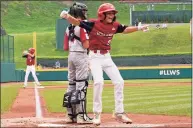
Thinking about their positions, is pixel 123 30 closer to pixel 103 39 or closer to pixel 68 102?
pixel 103 39

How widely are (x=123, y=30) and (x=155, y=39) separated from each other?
Answer: 1767 inches

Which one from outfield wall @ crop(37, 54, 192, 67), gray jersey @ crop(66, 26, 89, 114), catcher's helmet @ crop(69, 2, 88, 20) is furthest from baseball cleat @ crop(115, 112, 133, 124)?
outfield wall @ crop(37, 54, 192, 67)

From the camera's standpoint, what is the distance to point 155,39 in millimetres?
52750

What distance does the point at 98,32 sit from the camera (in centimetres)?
788

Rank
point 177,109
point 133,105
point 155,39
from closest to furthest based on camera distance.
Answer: point 177,109
point 133,105
point 155,39

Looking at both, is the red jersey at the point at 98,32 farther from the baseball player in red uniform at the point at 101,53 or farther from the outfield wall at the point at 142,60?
the outfield wall at the point at 142,60

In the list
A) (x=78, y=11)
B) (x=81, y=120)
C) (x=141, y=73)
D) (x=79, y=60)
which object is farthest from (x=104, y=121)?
(x=141, y=73)

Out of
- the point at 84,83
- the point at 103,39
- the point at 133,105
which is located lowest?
the point at 133,105

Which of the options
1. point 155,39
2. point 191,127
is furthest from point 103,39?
point 155,39

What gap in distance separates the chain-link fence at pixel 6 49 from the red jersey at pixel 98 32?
20316 millimetres

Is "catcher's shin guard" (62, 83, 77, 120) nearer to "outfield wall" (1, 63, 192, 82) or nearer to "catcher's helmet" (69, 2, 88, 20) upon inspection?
"catcher's helmet" (69, 2, 88, 20)

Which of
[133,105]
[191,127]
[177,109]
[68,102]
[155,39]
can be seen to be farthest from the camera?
[155,39]

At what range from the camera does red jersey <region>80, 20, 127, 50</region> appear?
7.86 m

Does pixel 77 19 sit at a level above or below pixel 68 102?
above
